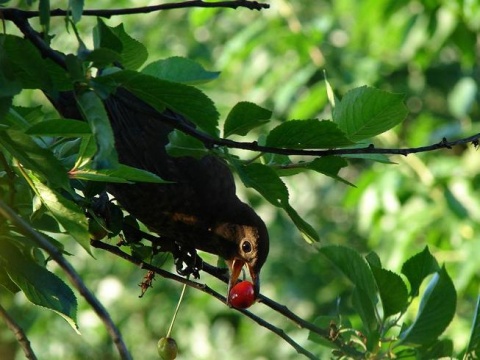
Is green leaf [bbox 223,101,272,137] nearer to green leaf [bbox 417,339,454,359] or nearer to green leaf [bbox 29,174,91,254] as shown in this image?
green leaf [bbox 29,174,91,254]

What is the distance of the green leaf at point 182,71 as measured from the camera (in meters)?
1.72

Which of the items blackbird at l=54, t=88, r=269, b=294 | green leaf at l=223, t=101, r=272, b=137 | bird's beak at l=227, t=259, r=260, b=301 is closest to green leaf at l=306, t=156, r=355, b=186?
green leaf at l=223, t=101, r=272, b=137

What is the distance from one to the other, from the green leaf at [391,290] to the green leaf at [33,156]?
2.27ft

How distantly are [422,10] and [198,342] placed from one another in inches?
121

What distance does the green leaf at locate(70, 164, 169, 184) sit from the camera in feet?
4.65

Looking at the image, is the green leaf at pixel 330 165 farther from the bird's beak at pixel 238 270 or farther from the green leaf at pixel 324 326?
the bird's beak at pixel 238 270

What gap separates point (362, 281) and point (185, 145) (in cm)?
64

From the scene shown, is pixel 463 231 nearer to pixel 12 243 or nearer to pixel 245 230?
pixel 245 230

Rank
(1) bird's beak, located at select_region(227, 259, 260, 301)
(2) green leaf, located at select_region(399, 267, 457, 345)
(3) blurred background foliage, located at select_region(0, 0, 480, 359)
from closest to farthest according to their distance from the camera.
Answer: (2) green leaf, located at select_region(399, 267, 457, 345) < (1) bird's beak, located at select_region(227, 259, 260, 301) < (3) blurred background foliage, located at select_region(0, 0, 480, 359)

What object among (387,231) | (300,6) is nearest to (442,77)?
(300,6)

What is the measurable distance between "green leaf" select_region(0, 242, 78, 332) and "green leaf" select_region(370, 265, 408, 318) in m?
0.57

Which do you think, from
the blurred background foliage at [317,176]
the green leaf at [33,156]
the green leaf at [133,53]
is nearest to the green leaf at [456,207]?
the blurred background foliage at [317,176]

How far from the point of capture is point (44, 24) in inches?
46.6

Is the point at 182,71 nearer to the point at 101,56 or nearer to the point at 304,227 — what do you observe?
the point at 304,227
